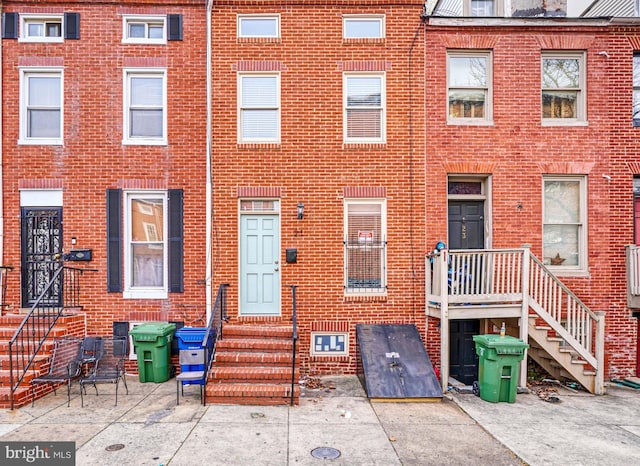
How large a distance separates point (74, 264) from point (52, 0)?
521cm

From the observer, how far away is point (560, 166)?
8.32m

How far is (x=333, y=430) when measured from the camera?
551cm

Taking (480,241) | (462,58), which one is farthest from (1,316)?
(462,58)

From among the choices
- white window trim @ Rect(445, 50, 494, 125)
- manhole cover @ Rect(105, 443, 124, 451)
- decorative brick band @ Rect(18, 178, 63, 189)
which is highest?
white window trim @ Rect(445, 50, 494, 125)

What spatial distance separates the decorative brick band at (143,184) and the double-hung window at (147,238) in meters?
0.16

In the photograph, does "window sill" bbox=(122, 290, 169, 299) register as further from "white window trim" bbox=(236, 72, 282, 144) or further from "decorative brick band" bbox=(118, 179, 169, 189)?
"white window trim" bbox=(236, 72, 282, 144)

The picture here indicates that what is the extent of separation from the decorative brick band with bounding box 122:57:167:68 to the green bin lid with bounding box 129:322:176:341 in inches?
199

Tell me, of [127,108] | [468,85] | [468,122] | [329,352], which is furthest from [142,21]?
[329,352]

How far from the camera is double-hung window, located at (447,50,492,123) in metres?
8.45

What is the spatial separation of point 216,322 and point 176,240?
6.17 feet

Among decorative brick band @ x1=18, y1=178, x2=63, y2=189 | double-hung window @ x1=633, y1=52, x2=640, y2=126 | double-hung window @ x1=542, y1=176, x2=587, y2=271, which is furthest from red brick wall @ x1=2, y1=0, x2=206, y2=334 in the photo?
double-hung window @ x1=633, y1=52, x2=640, y2=126

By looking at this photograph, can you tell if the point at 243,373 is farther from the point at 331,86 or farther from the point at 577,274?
the point at 577,274

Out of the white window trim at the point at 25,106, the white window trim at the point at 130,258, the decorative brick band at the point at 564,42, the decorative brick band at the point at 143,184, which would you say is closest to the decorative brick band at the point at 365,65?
the decorative brick band at the point at 564,42

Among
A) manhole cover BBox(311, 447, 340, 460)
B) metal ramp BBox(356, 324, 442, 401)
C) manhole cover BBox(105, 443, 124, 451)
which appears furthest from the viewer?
metal ramp BBox(356, 324, 442, 401)
